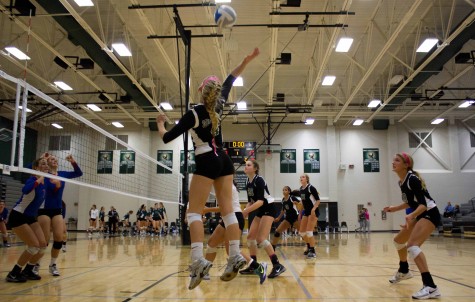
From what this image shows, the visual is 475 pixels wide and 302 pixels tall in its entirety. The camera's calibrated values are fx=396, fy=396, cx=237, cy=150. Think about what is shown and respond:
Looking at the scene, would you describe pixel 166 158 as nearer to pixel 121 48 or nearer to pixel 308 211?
pixel 121 48

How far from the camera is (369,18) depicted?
56.2 ft

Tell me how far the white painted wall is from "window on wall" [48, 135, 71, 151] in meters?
1.96

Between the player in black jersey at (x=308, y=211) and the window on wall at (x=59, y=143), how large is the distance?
858 inches

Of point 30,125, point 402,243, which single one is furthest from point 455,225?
point 30,125

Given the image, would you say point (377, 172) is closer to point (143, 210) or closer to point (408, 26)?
point (408, 26)

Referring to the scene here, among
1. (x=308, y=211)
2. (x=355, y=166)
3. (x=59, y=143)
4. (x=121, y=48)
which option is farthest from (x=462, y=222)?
(x=59, y=143)

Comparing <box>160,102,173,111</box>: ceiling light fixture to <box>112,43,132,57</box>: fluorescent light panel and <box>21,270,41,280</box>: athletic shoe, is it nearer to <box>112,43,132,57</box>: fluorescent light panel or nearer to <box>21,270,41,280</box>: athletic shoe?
<box>112,43,132,57</box>: fluorescent light panel

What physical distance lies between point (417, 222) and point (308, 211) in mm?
5105

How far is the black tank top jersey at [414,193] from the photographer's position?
212 inches

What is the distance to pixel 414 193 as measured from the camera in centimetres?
547

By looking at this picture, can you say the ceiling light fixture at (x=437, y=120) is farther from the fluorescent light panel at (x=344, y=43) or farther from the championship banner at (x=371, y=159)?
the fluorescent light panel at (x=344, y=43)

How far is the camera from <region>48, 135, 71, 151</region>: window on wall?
1088 inches

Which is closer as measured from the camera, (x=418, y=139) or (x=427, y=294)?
(x=427, y=294)

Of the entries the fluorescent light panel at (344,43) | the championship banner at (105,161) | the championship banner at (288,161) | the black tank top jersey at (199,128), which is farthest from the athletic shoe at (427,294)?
the championship banner at (105,161)
